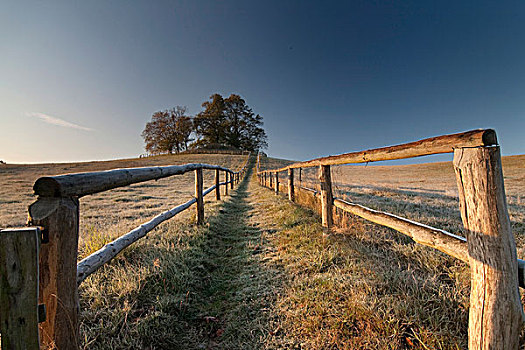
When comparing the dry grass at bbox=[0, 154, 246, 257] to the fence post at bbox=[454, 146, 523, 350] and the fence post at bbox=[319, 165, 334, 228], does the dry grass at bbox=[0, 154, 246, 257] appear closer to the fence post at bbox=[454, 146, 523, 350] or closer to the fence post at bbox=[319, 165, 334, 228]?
the fence post at bbox=[319, 165, 334, 228]

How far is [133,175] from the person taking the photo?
233 centimetres

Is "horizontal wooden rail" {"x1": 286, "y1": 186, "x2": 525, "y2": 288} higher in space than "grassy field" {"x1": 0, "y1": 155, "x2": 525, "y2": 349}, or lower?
higher

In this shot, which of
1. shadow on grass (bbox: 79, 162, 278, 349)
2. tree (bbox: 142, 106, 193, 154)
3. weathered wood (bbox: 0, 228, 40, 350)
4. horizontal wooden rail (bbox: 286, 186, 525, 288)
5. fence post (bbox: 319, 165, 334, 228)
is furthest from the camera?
tree (bbox: 142, 106, 193, 154)

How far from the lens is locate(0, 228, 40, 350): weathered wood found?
3.83ft

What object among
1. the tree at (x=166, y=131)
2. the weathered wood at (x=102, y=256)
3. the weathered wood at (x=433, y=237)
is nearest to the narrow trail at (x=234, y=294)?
the weathered wood at (x=102, y=256)

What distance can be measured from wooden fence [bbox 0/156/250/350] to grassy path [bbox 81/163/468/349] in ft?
1.29

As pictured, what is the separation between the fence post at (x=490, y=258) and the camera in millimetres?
1332

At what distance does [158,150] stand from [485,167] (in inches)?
2078

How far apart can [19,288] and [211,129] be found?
5341 centimetres

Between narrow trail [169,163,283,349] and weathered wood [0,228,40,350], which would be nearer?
weathered wood [0,228,40,350]

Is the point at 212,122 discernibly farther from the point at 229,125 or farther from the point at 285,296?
the point at 285,296

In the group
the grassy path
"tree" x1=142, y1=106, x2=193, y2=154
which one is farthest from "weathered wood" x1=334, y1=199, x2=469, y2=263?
"tree" x1=142, y1=106, x2=193, y2=154

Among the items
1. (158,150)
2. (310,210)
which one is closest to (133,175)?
(310,210)

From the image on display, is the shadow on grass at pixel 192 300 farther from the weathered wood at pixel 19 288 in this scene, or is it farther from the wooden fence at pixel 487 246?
the wooden fence at pixel 487 246
